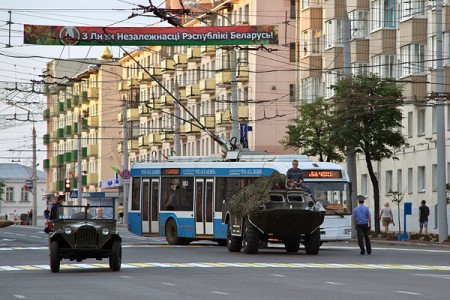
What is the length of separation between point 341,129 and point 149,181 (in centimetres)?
1166

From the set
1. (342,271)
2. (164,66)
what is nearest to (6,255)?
(342,271)

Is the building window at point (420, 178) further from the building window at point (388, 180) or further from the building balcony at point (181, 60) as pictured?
the building balcony at point (181, 60)

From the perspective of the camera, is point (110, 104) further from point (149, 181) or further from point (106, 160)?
point (149, 181)

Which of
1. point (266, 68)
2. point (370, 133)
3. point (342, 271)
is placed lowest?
point (342, 271)

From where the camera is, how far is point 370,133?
57.2m

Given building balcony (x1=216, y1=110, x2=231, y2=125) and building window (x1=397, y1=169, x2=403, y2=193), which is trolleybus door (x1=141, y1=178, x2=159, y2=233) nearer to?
building window (x1=397, y1=169, x2=403, y2=193)

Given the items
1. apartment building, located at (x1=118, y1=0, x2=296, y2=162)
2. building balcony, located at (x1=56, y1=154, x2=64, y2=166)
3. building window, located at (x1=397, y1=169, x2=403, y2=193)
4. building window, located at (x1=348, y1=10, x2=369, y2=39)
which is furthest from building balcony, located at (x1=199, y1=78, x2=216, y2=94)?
building balcony, located at (x1=56, y1=154, x2=64, y2=166)

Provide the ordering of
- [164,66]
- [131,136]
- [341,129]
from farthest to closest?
[131,136], [164,66], [341,129]

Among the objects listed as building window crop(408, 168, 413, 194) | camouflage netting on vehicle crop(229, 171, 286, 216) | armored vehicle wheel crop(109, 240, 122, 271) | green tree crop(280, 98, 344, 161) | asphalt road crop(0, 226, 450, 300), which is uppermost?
green tree crop(280, 98, 344, 161)

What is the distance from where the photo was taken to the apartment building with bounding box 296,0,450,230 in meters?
61.0

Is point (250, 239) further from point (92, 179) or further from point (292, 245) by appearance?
point (92, 179)

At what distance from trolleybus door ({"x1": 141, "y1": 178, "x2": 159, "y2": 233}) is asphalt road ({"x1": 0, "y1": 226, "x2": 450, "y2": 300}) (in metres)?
6.64

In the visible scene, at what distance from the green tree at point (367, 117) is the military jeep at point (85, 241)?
89.3ft

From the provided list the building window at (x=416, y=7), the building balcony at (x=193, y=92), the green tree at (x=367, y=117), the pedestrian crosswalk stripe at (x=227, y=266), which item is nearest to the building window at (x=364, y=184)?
the building window at (x=416, y=7)
